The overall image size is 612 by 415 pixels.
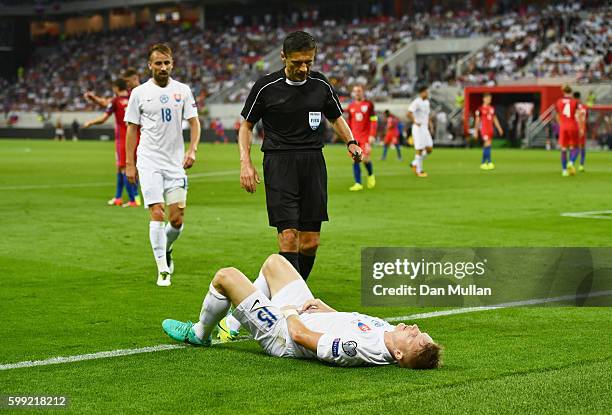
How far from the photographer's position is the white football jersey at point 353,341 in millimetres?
6387

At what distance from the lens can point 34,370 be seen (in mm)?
6578

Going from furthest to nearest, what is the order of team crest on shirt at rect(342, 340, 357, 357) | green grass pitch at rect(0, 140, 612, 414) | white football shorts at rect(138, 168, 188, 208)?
white football shorts at rect(138, 168, 188, 208) < team crest on shirt at rect(342, 340, 357, 357) < green grass pitch at rect(0, 140, 612, 414)

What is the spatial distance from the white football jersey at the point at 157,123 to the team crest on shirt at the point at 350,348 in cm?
472

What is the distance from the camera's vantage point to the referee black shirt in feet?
27.4

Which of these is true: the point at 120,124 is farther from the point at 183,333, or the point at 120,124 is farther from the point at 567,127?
the point at 567,127

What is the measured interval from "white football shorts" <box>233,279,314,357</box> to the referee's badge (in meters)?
1.87

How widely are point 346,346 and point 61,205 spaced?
1418 centimetres

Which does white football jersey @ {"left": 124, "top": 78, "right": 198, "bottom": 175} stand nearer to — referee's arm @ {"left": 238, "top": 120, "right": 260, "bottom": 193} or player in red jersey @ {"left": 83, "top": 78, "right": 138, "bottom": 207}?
referee's arm @ {"left": 238, "top": 120, "right": 260, "bottom": 193}

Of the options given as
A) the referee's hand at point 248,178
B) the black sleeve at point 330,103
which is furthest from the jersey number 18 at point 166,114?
the referee's hand at point 248,178

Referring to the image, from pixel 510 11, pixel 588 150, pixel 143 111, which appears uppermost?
pixel 510 11

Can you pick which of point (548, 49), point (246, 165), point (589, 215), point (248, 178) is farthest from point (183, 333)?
point (548, 49)

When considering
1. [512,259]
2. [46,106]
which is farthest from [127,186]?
[46,106]

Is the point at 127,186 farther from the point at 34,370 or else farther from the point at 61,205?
the point at 34,370

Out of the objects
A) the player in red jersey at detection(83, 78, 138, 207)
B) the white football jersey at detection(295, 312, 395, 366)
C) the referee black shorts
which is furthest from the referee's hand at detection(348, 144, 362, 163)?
the player in red jersey at detection(83, 78, 138, 207)
